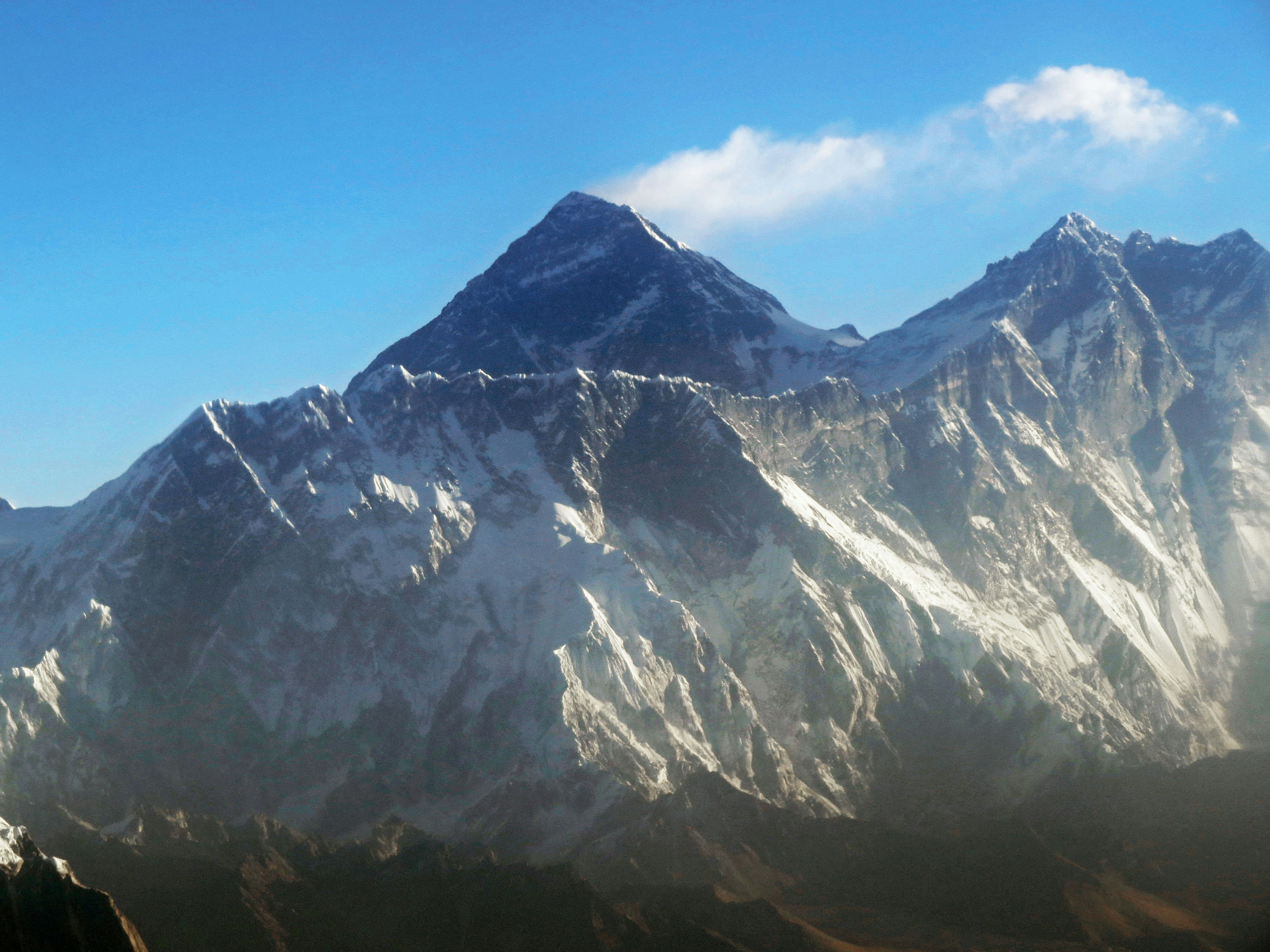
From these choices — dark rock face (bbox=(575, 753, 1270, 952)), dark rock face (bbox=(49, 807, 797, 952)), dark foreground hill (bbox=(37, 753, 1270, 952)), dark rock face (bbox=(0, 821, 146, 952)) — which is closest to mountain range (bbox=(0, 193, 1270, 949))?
dark rock face (bbox=(575, 753, 1270, 952))

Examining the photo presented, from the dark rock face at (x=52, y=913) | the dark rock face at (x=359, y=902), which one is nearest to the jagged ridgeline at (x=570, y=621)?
the dark rock face at (x=359, y=902)

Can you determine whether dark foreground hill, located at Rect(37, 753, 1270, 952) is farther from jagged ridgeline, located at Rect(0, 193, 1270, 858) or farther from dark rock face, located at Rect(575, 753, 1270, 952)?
jagged ridgeline, located at Rect(0, 193, 1270, 858)

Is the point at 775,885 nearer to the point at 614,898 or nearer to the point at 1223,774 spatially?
the point at 614,898

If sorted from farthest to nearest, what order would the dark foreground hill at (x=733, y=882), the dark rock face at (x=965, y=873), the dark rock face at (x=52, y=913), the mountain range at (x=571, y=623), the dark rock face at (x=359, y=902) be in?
the mountain range at (x=571, y=623)
the dark rock face at (x=965, y=873)
the dark foreground hill at (x=733, y=882)
the dark rock face at (x=359, y=902)
the dark rock face at (x=52, y=913)

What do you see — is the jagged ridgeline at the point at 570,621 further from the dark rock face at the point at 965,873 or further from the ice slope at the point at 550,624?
the dark rock face at the point at 965,873

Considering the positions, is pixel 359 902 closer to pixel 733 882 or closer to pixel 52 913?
pixel 733 882

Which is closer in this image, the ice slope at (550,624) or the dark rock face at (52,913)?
the dark rock face at (52,913)
